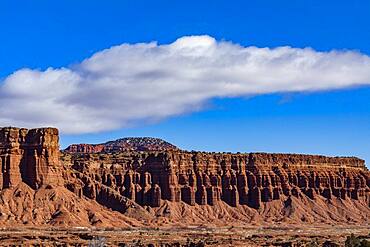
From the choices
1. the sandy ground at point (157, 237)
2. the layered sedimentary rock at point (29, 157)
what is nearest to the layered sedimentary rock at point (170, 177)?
the layered sedimentary rock at point (29, 157)

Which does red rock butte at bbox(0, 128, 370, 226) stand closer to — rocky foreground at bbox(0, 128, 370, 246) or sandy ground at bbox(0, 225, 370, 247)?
rocky foreground at bbox(0, 128, 370, 246)

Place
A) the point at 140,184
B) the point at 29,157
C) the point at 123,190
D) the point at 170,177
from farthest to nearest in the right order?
the point at 170,177
the point at 140,184
the point at 123,190
the point at 29,157

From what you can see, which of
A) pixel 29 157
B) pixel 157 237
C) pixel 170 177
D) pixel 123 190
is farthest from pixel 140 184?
pixel 157 237

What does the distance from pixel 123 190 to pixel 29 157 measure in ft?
80.1

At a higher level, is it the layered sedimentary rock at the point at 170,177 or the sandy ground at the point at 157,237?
the layered sedimentary rock at the point at 170,177

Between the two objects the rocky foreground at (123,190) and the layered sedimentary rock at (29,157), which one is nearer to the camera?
the rocky foreground at (123,190)

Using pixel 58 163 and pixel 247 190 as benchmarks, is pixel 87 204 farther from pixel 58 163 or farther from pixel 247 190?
pixel 247 190

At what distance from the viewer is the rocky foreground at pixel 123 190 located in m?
156

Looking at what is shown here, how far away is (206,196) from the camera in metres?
189

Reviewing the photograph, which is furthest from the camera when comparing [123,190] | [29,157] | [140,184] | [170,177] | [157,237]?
[170,177]

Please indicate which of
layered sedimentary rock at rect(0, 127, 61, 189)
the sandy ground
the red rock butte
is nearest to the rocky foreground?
layered sedimentary rock at rect(0, 127, 61, 189)

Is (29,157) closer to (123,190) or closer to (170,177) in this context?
(123,190)

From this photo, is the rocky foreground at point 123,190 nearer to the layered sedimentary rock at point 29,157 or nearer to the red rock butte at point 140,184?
the layered sedimentary rock at point 29,157

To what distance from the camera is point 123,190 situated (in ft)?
588
